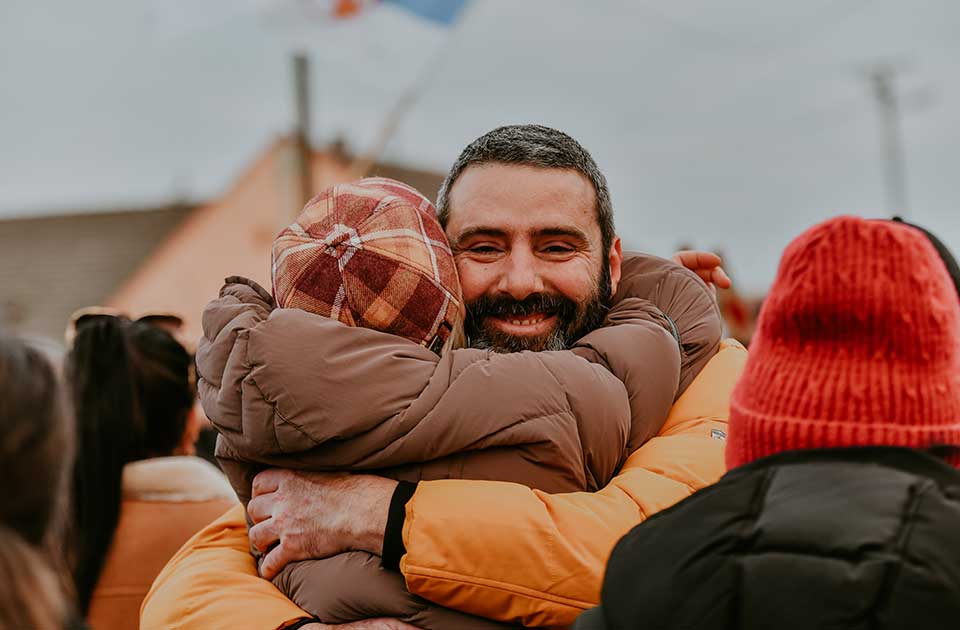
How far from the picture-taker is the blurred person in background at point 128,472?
9.72 feet

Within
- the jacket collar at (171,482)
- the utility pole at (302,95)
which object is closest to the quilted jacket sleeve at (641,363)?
the jacket collar at (171,482)

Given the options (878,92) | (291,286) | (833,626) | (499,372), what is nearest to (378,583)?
(499,372)

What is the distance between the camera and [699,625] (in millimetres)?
1223

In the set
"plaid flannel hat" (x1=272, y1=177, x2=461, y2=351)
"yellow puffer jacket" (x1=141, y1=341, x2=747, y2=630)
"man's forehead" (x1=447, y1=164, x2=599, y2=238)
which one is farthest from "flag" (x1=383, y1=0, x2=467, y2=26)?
"yellow puffer jacket" (x1=141, y1=341, x2=747, y2=630)

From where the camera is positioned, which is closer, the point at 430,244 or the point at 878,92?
the point at 430,244

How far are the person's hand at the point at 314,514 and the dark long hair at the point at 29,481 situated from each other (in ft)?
2.43

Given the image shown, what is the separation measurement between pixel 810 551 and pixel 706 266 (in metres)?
1.57

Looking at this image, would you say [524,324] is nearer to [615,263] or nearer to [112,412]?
[615,263]

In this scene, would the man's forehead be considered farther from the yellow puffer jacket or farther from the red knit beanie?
the red knit beanie

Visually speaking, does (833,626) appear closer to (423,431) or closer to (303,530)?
(423,431)

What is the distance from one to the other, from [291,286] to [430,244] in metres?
0.29

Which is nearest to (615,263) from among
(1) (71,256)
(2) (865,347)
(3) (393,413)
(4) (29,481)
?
(3) (393,413)

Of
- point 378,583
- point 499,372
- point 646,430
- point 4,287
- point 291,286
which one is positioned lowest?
point 4,287

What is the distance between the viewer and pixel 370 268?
1.96m
